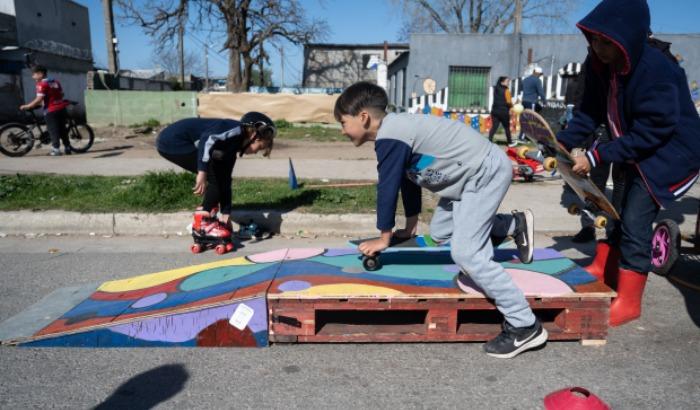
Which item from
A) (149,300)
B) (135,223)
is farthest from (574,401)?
(135,223)

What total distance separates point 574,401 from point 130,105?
807 inches

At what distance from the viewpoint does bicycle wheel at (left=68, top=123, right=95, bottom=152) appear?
12.2 metres

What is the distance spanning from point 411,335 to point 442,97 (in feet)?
65.7

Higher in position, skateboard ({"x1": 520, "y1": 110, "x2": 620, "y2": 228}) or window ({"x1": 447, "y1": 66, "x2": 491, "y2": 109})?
window ({"x1": 447, "y1": 66, "x2": 491, "y2": 109})

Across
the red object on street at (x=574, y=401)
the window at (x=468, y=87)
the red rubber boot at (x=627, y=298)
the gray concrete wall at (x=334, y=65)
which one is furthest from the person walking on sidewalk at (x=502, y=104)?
the gray concrete wall at (x=334, y=65)

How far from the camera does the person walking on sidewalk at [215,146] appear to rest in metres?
4.79

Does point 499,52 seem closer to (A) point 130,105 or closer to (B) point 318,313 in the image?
(A) point 130,105

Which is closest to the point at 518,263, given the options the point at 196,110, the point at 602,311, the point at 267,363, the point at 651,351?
the point at 602,311

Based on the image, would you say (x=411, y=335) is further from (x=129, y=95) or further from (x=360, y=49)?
(x=360, y=49)

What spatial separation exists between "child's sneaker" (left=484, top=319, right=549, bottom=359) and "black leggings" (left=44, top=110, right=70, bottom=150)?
442 inches

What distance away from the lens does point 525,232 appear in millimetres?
3357

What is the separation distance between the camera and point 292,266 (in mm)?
3541

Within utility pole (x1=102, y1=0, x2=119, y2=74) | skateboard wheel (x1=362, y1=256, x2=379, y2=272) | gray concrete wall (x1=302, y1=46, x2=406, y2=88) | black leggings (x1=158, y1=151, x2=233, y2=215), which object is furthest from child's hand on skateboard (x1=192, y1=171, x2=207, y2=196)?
gray concrete wall (x1=302, y1=46, x2=406, y2=88)

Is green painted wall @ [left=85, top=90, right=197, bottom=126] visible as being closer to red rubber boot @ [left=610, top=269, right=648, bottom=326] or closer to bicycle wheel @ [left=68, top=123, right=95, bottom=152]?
bicycle wheel @ [left=68, top=123, right=95, bottom=152]
